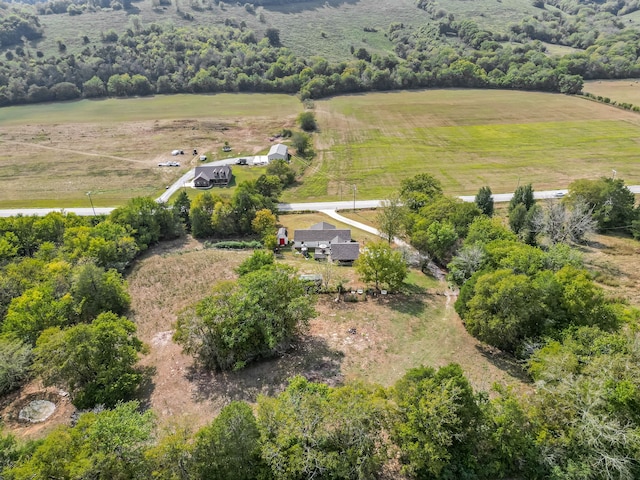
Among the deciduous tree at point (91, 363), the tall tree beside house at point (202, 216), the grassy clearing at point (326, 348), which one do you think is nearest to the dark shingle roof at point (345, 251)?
the grassy clearing at point (326, 348)

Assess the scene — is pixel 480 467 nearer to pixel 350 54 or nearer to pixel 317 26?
pixel 350 54

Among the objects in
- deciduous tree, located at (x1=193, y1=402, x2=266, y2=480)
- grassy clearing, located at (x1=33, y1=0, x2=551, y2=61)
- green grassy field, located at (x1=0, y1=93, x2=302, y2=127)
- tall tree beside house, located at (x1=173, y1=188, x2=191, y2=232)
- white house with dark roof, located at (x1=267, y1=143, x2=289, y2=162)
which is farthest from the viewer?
grassy clearing, located at (x1=33, y1=0, x2=551, y2=61)

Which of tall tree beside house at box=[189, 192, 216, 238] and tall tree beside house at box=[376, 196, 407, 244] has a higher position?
tall tree beside house at box=[376, 196, 407, 244]

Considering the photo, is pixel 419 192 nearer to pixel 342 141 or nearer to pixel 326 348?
pixel 326 348

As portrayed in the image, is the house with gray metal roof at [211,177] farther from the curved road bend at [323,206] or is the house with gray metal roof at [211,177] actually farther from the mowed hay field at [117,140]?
the curved road bend at [323,206]

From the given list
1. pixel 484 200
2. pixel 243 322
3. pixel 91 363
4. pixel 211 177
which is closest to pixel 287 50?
pixel 211 177

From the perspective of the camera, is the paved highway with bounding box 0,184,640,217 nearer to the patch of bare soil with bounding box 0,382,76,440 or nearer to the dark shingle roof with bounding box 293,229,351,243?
the dark shingle roof with bounding box 293,229,351,243

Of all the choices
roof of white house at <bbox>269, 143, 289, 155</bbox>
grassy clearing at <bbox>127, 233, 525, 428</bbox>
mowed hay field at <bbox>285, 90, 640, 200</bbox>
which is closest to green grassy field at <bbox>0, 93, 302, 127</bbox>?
mowed hay field at <bbox>285, 90, 640, 200</bbox>

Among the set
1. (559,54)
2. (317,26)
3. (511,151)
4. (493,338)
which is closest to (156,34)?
(317,26)
